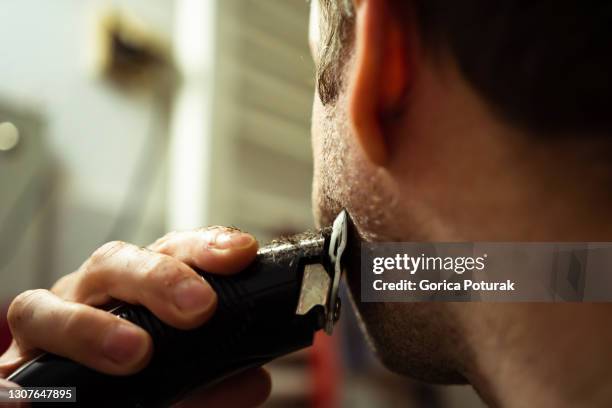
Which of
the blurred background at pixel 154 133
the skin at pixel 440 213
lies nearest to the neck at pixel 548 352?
the skin at pixel 440 213

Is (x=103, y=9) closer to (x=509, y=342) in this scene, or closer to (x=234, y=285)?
(x=234, y=285)

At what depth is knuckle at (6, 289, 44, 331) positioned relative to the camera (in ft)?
1.65

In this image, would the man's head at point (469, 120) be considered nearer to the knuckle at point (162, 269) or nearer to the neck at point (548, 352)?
the neck at point (548, 352)

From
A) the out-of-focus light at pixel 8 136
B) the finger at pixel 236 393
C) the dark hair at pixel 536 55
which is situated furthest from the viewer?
the out-of-focus light at pixel 8 136

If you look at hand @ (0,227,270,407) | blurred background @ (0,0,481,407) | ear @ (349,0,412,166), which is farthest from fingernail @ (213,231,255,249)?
blurred background @ (0,0,481,407)

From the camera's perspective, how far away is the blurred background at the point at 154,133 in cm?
120

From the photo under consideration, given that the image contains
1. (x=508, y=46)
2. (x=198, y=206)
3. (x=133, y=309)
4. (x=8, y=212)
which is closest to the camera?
(x=508, y=46)

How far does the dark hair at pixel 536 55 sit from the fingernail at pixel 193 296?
0.24m

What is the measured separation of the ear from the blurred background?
846mm

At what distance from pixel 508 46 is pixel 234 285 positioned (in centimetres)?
26

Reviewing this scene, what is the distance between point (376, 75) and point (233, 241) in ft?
0.58

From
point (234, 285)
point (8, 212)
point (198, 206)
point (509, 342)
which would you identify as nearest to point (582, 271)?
point (509, 342)

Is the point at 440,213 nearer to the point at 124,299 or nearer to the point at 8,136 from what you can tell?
the point at 124,299

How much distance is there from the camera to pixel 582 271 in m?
0.40
